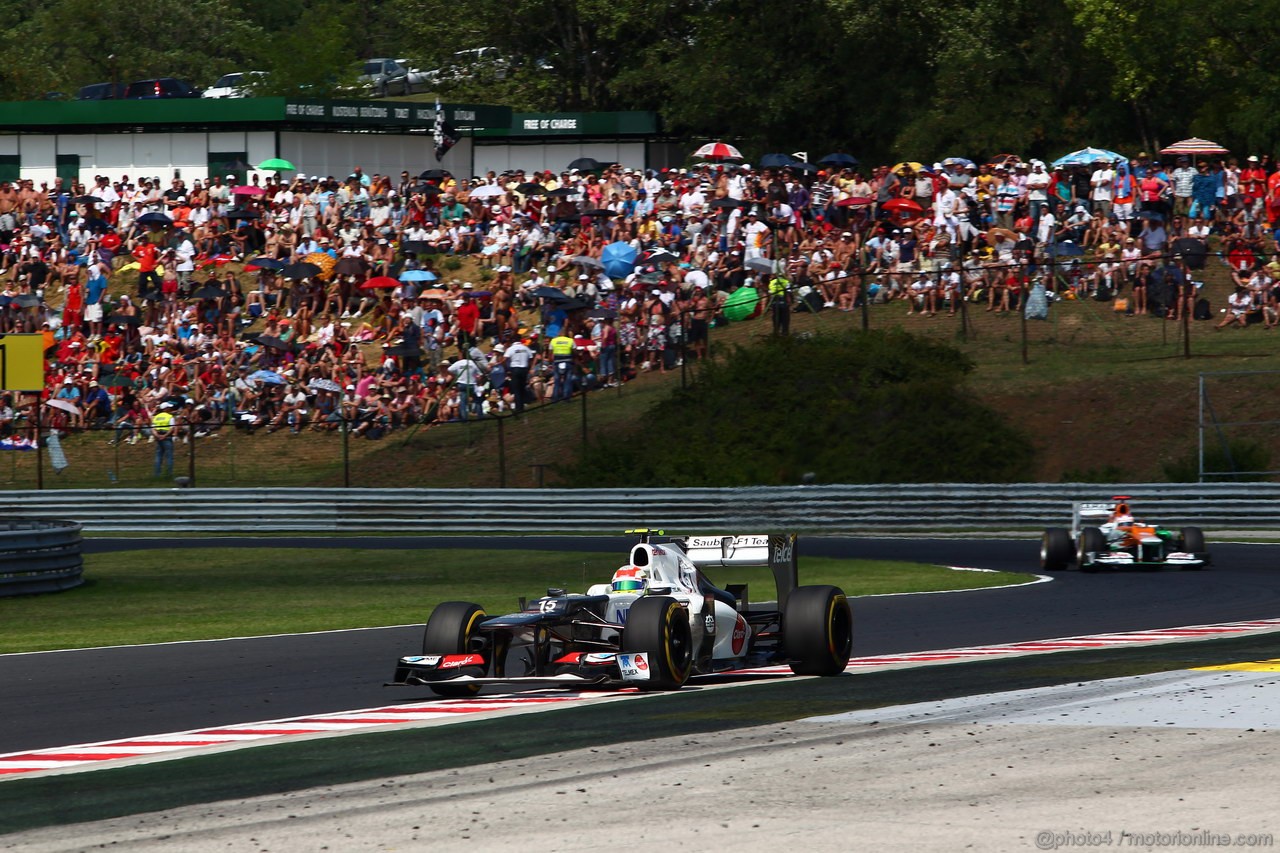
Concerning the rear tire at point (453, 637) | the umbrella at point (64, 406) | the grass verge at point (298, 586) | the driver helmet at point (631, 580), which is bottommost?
the grass verge at point (298, 586)

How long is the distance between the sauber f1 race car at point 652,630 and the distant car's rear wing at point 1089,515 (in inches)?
A: 464

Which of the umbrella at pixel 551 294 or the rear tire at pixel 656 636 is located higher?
the umbrella at pixel 551 294

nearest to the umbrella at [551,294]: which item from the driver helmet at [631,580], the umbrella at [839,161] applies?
the umbrella at [839,161]

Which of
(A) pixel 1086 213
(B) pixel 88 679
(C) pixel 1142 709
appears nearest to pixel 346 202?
(A) pixel 1086 213

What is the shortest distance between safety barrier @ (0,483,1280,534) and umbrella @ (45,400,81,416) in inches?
91.0

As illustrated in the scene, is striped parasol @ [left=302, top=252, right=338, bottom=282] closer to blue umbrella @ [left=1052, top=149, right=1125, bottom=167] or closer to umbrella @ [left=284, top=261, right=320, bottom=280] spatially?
umbrella @ [left=284, top=261, right=320, bottom=280]

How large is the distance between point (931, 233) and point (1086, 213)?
2.90 meters

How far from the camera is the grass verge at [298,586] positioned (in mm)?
17891

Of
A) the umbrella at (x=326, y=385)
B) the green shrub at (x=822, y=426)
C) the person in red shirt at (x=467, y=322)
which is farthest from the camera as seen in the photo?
the person in red shirt at (x=467, y=322)

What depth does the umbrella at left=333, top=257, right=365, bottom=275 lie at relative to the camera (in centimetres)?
3688

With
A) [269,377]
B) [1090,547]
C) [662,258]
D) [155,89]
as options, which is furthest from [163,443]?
[155,89]

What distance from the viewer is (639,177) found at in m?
38.1

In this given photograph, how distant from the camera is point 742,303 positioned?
1330 inches

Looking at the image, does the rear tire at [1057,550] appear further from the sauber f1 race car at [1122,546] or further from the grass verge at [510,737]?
the grass verge at [510,737]
